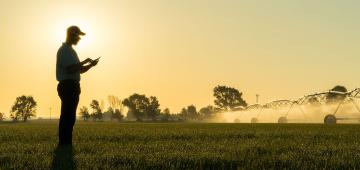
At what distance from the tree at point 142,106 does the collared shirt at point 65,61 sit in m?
150

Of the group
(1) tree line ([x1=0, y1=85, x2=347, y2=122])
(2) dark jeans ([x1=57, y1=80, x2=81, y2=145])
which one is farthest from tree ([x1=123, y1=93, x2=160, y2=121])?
(2) dark jeans ([x1=57, y1=80, x2=81, y2=145])

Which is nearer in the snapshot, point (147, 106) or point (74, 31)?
point (74, 31)

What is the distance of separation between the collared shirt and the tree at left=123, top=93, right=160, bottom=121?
14996 cm

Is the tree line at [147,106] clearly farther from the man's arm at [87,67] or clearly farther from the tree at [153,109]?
→ the man's arm at [87,67]

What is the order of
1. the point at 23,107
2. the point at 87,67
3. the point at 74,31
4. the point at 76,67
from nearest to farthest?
the point at 76,67, the point at 87,67, the point at 74,31, the point at 23,107

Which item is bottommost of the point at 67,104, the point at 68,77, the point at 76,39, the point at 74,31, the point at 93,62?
the point at 67,104

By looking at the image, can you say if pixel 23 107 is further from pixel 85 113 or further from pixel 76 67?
pixel 76 67

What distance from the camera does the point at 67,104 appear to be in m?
9.05

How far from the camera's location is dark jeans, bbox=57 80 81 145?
9.03m

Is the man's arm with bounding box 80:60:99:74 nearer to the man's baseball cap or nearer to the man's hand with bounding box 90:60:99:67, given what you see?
the man's hand with bounding box 90:60:99:67

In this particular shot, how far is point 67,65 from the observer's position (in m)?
9.02

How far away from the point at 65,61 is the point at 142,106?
155147 mm

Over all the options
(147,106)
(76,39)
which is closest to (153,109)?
(147,106)

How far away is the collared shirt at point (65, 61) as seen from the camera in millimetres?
9047
